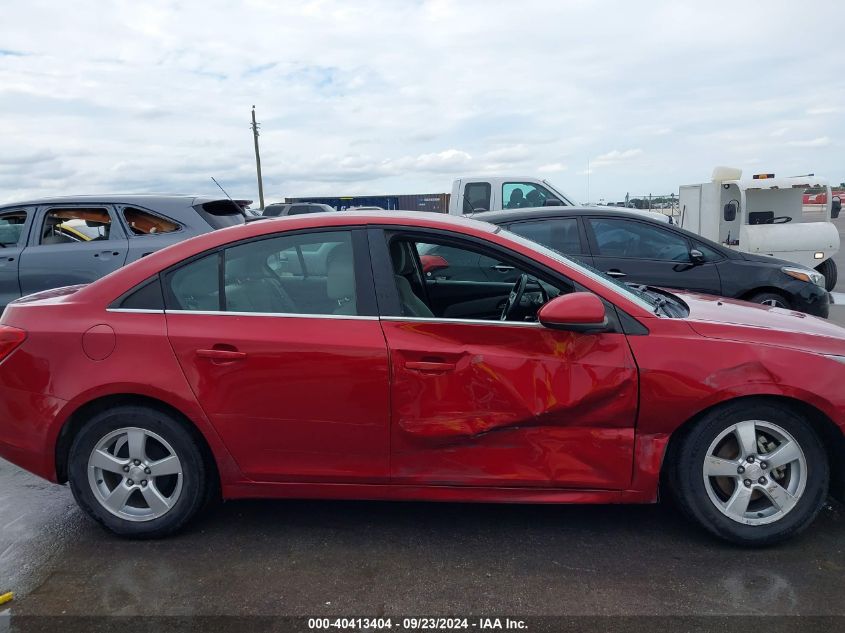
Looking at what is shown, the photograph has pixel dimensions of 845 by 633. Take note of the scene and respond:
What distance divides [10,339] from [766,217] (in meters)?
11.5

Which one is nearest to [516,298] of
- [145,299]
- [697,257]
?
[145,299]

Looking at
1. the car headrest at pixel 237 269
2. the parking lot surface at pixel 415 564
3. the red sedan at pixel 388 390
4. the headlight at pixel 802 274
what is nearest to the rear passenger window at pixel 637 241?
the headlight at pixel 802 274

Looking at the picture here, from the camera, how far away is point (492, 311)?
4.22 meters

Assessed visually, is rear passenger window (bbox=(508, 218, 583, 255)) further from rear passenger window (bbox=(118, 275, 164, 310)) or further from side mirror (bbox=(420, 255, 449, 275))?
rear passenger window (bbox=(118, 275, 164, 310))

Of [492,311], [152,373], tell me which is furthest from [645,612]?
[152,373]

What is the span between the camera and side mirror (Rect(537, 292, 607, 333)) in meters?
3.04

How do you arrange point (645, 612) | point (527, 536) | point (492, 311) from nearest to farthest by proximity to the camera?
1. point (645, 612)
2. point (527, 536)
3. point (492, 311)

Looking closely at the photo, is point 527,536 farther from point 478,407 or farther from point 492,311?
point 492,311

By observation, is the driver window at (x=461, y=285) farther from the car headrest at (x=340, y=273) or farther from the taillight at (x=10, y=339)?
the taillight at (x=10, y=339)

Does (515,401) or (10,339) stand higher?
(10,339)

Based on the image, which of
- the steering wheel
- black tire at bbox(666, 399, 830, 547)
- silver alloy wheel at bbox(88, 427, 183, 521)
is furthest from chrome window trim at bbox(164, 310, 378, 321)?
black tire at bbox(666, 399, 830, 547)

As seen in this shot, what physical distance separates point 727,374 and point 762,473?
49cm

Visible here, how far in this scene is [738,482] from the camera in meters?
3.15

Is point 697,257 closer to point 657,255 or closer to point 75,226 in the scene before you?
point 657,255
